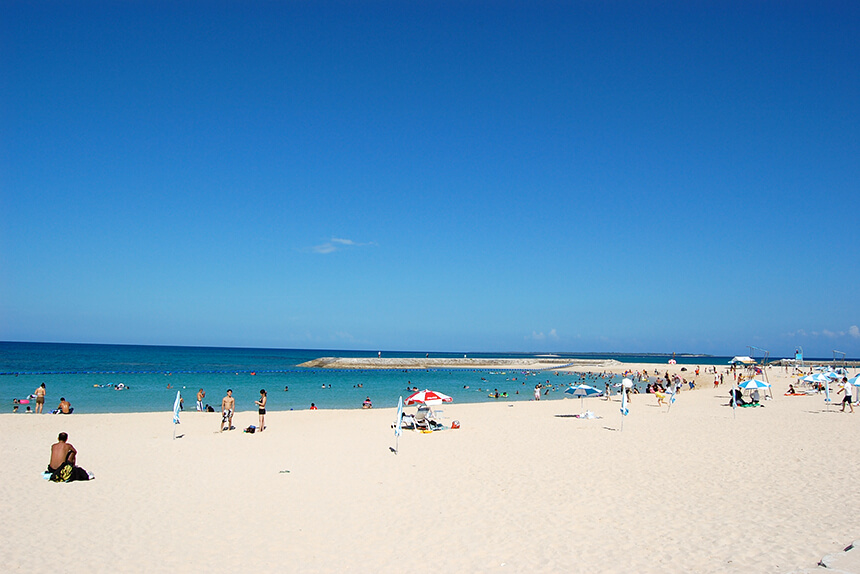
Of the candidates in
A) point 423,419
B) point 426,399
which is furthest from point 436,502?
point 426,399

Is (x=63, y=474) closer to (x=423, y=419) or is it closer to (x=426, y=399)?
(x=423, y=419)

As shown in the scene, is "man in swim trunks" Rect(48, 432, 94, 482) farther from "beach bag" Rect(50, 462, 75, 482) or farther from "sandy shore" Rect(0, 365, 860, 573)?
"sandy shore" Rect(0, 365, 860, 573)

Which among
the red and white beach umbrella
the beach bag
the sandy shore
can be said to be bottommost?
the sandy shore

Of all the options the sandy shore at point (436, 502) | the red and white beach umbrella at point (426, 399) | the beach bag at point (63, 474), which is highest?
the red and white beach umbrella at point (426, 399)

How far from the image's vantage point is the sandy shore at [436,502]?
736cm

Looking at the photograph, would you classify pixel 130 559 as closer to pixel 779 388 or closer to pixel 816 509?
pixel 816 509

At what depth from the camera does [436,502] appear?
33.1 feet

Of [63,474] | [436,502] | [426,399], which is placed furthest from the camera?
[426,399]

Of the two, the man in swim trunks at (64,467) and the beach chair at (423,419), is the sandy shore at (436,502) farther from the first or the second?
the beach chair at (423,419)

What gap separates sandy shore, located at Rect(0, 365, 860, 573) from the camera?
A: 7355 millimetres

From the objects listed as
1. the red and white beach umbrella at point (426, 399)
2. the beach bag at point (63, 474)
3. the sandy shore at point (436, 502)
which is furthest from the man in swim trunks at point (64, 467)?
the red and white beach umbrella at point (426, 399)

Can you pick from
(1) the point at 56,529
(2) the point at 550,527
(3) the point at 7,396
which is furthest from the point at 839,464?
(3) the point at 7,396

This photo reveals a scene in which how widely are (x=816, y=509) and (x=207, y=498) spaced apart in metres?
10.7

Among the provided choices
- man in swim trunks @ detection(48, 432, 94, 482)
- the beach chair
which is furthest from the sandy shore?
the beach chair
